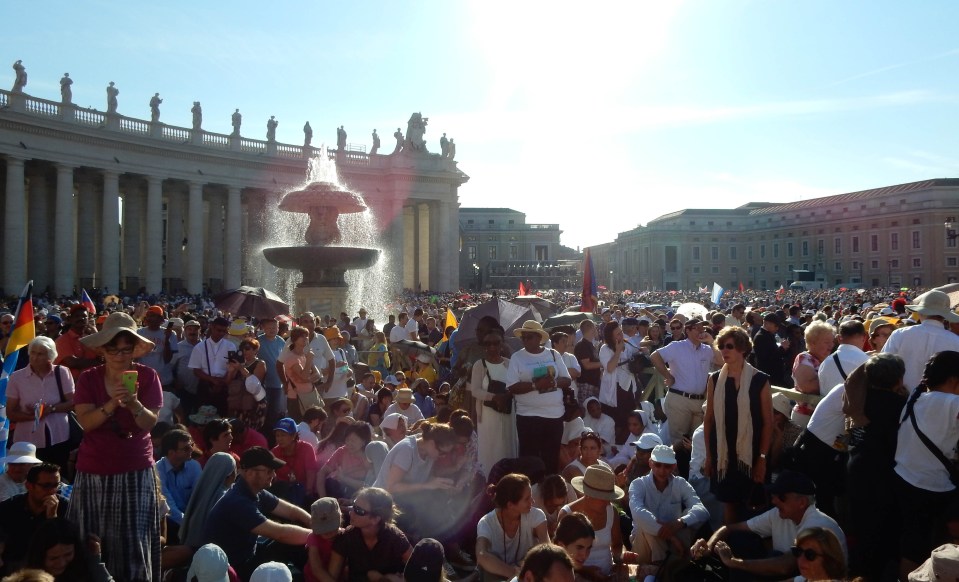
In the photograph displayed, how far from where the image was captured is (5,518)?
5.52m

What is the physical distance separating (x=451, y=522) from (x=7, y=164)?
130 ft

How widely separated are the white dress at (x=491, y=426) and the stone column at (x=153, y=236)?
40.3 metres

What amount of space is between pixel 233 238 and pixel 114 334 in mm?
45917

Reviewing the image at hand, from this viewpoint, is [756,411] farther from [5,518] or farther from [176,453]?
[5,518]

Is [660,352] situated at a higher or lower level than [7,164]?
lower

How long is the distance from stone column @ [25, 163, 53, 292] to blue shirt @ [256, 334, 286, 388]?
36082 mm

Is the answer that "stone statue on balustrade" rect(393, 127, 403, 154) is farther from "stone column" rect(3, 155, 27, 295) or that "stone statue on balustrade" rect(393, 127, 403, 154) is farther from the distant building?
the distant building

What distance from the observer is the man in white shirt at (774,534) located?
5738mm

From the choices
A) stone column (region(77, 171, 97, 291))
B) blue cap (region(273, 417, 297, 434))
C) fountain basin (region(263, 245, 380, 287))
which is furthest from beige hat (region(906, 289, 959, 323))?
stone column (region(77, 171, 97, 291))

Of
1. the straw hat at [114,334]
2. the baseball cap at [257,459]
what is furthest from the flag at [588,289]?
the straw hat at [114,334]

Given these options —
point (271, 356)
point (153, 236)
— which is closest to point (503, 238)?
point (153, 236)

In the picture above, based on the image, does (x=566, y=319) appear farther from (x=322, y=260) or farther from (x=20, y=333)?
(x=20, y=333)

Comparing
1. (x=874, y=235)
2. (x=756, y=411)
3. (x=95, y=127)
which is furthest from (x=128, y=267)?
(x=874, y=235)

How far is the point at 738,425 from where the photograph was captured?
6.63m
